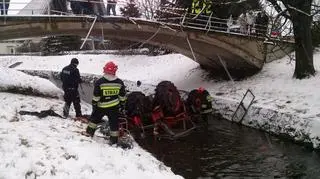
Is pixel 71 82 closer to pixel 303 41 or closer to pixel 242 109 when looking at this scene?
pixel 242 109

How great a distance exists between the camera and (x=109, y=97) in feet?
36.9

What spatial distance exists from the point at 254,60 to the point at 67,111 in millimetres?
11101

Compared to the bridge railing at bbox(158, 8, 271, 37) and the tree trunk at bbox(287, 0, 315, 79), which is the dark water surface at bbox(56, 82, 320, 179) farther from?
the bridge railing at bbox(158, 8, 271, 37)

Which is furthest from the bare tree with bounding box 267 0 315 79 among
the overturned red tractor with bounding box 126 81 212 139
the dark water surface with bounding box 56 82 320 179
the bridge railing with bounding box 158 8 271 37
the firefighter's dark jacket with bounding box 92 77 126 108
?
the firefighter's dark jacket with bounding box 92 77 126 108

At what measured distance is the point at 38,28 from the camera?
19.3 metres

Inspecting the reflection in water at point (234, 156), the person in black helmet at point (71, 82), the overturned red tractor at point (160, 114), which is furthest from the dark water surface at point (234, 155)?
the person in black helmet at point (71, 82)

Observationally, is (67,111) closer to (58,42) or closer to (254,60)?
(254,60)

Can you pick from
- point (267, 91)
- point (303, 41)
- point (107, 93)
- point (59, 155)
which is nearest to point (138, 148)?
point (107, 93)

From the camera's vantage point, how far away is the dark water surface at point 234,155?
11.8 m

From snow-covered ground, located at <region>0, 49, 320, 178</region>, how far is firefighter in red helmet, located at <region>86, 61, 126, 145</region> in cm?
69

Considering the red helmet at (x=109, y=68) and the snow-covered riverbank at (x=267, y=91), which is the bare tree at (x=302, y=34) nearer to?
the snow-covered riverbank at (x=267, y=91)

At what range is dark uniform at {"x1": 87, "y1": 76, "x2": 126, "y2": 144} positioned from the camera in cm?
1112

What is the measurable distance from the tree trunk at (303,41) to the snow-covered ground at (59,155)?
10401 mm

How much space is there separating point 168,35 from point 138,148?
10539mm
